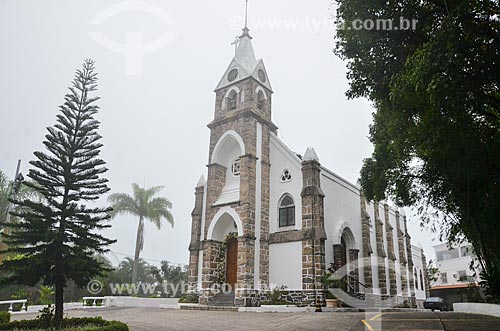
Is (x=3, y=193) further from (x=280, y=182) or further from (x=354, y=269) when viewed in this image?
(x=354, y=269)

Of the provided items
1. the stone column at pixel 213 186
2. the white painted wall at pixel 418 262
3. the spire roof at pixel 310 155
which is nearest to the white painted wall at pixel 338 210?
the spire roof at pixel 310 155

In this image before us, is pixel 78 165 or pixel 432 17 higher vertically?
pixel 432 17

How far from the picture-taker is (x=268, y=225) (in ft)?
56.7

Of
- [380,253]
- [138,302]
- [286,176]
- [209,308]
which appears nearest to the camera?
[209,308]

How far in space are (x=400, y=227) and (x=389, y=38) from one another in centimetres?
2153

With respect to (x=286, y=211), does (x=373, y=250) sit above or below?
below

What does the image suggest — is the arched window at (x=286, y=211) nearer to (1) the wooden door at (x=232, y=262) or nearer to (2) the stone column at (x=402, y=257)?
(1) the wooden door at (x=232, y=262)

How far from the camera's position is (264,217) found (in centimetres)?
1719

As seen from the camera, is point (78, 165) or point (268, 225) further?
point (268, 225)

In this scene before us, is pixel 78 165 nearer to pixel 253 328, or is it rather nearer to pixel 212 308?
pixel 253 328

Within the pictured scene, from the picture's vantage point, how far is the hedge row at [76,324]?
7.53 m

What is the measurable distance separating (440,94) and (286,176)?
38.8 ft

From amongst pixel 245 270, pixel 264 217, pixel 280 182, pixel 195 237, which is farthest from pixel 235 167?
pixel 245 270

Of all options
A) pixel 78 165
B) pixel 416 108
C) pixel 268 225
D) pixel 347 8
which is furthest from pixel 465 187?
pixel 78 165
